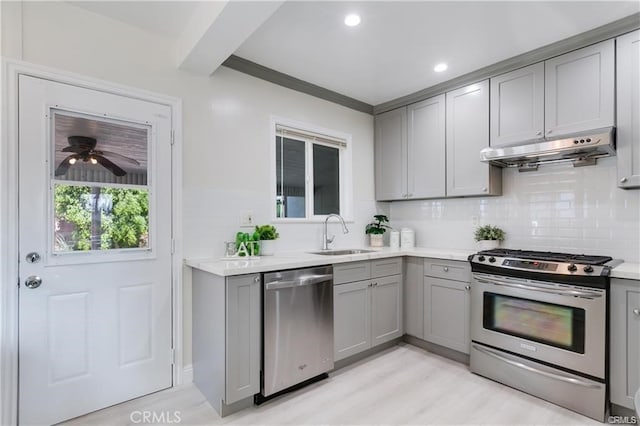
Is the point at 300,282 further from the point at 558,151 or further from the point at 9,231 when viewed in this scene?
the point at 558,151

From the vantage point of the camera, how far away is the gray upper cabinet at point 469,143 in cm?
297

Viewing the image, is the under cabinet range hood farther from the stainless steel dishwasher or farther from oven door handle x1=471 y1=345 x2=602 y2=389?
the stainless steel dishwasher

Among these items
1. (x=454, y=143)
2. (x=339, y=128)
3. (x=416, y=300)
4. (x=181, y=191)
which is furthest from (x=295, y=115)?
(x=416, y=300)

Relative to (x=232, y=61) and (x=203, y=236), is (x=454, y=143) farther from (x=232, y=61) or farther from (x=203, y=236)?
(x=203, y=236)

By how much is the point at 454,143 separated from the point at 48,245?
3326 mm

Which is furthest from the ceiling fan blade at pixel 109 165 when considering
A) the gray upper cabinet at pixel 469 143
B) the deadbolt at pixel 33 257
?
the gray upper cabinet at pixel 469 143

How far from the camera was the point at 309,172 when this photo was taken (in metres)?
3.43

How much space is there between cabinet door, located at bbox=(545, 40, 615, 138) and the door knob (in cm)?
368

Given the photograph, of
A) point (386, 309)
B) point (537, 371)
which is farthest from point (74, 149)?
point (537, 371)

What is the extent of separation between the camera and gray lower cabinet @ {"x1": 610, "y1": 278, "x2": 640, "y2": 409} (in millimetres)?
1956

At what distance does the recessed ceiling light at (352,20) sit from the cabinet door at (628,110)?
1.85 meters

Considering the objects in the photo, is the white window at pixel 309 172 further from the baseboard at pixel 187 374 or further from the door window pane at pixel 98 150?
the baseboard at pixel 187 374

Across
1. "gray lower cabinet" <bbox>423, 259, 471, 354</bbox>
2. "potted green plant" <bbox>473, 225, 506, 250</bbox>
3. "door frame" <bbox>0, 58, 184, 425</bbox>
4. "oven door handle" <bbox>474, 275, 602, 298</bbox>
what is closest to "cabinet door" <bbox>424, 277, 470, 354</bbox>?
"gray lower cabinet" <bbox>423, 259, 471, 354</bbox>

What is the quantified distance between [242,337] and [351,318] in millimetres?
1034
